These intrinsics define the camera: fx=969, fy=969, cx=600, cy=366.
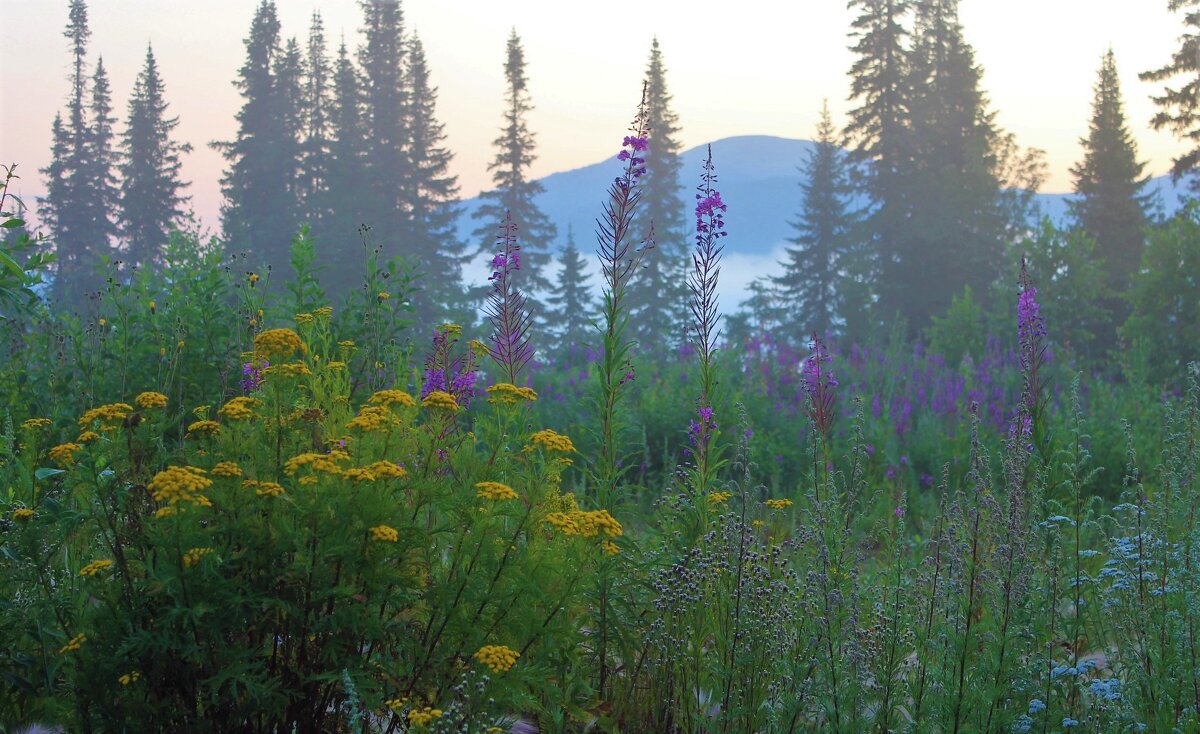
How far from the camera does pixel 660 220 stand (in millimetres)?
46562

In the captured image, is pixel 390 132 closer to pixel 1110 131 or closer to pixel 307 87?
pixel 307 87

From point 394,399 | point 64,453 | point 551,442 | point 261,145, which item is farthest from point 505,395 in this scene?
point 261,145

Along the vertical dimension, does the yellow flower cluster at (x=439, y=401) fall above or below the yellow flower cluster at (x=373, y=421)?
above

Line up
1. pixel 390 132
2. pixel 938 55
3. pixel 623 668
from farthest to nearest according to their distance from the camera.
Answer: pixel 390 132, pixel 938 55, pixel 623 668

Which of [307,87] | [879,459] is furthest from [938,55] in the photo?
[879,459]

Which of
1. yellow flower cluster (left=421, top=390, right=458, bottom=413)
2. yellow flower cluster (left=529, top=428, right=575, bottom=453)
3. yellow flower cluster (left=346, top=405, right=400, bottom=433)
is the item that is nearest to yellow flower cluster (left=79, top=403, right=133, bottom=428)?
yellow flower cluster (left=346, top=405, right=400, bottom=433)

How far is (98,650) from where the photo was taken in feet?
9.71

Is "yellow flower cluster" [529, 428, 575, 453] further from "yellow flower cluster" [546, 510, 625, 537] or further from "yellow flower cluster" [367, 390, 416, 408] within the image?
"yellow flower cluster" [367, 390, 416, 408]

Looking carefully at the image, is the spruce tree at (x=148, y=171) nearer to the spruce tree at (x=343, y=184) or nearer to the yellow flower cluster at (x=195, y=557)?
the spruce tree at (x=343, y=184)

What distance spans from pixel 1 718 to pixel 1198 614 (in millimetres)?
4430

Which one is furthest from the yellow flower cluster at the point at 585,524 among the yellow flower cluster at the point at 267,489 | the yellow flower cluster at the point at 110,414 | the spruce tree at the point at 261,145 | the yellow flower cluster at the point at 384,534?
A: the spruce tree at the point at 261,145

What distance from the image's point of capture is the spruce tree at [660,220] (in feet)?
141

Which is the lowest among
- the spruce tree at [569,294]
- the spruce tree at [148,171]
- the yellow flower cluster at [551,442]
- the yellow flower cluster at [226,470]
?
the yellow flower cluster at [226,470]

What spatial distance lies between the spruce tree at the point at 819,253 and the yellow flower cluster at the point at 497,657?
39984mm
